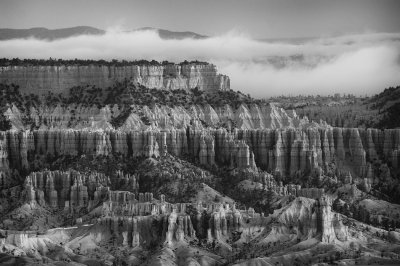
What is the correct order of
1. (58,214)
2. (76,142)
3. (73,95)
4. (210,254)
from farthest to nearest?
(73,95) → (76,142) → (58,214) → (210,254)

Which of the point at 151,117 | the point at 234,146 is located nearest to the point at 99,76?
the point at 151,117

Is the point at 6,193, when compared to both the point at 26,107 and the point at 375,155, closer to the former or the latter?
the point at 26,107

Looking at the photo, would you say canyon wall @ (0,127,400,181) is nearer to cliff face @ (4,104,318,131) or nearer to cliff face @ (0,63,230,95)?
cliff face @ (4,104,318,131)

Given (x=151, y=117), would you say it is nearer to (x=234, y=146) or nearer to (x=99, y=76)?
(x=99, y=76)

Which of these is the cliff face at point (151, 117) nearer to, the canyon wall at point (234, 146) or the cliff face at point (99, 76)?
the cliff face at point (99, 76)

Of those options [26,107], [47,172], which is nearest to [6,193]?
[47,172]

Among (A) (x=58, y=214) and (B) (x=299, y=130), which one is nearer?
(A) (x=58, y=214)

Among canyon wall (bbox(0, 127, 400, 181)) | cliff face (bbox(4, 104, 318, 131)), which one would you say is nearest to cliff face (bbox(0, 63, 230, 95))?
cliff face (bbox(4, 104, 318, 131))

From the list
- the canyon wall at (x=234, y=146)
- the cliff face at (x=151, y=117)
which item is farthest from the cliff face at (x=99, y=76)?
the canyon wall at (x=234, y=146)
